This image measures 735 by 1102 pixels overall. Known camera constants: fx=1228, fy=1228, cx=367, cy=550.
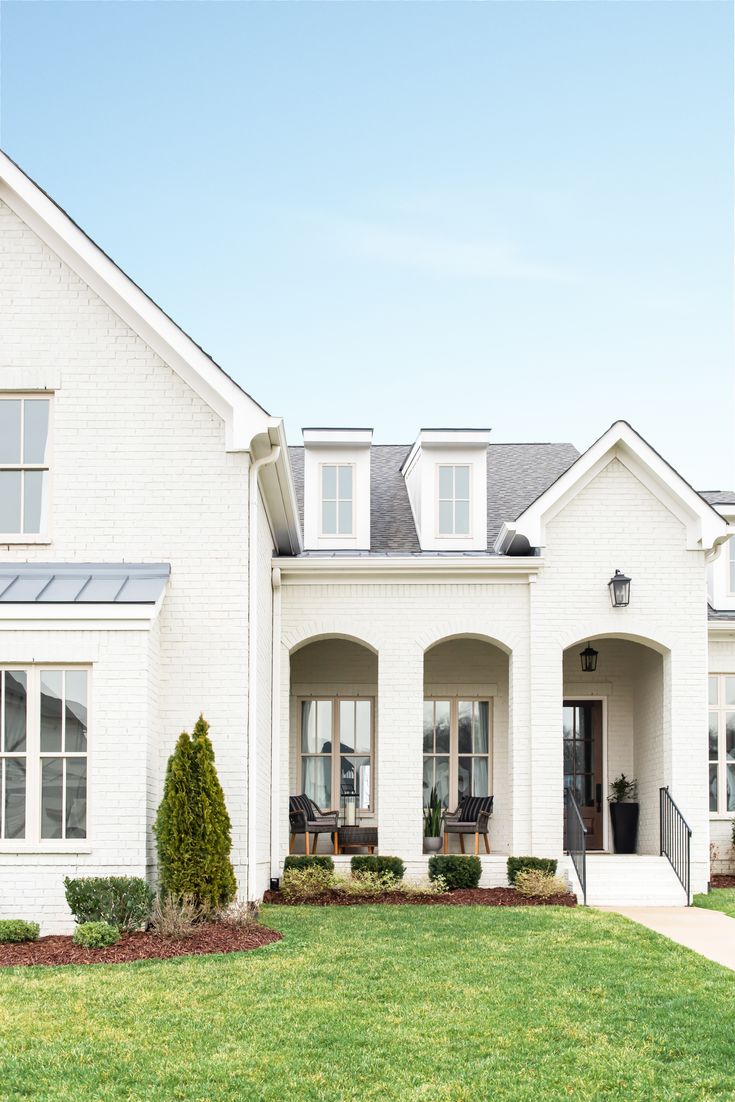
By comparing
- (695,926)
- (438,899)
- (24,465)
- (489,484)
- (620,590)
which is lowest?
(438,899)

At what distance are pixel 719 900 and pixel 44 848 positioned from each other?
30.4 ft

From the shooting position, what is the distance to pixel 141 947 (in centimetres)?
1112

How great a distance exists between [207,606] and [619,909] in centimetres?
667

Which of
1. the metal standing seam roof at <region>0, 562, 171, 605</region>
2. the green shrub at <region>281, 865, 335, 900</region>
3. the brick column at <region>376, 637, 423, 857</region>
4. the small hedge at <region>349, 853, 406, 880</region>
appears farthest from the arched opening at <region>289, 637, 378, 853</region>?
the metal standing seam roof at <region>0, 562, 171, 605</region>

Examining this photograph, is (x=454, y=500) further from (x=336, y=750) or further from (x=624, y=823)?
(x=624, y=823)

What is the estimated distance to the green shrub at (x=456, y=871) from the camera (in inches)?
664

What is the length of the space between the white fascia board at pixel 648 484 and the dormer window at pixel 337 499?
325cm

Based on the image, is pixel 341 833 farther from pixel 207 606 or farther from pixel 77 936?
pixel 77 936

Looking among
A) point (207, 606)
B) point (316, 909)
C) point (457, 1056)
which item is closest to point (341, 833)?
point (316, 909)

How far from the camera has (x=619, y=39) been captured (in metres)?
17.0

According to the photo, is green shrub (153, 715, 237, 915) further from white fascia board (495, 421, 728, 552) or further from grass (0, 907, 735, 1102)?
white fascia board (495, 421, 728, 552)

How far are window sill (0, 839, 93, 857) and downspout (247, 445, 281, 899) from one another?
208 centimetres

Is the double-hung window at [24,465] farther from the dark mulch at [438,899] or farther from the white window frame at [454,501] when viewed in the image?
the white window frame at [454,501]

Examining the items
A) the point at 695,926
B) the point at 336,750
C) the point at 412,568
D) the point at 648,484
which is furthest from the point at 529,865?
the point at 648,484
